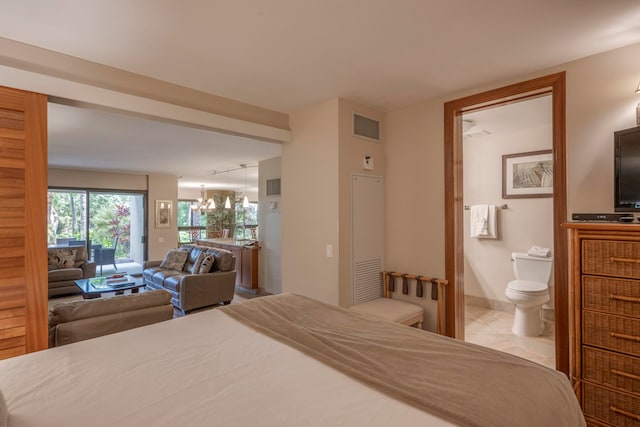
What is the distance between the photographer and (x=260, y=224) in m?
5.70

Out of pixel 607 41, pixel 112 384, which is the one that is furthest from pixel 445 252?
pixel 112 384

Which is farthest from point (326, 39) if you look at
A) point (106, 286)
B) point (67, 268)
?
point (67, 268)

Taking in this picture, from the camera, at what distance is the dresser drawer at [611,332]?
171 centimetres

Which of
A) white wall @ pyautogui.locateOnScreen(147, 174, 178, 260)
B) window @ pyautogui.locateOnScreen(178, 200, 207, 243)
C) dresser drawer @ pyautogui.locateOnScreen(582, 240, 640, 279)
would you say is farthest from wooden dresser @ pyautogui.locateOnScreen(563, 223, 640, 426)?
window @ pyautogui.locateOnScreen(178, 200, 207, 243)

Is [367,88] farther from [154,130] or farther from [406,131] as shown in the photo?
[154,130]

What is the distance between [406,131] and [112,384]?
315 cm

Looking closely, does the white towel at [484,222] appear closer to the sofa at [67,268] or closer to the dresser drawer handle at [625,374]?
the dresser drawer handle at [625,374]

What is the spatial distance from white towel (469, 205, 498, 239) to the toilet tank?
44 centimetres

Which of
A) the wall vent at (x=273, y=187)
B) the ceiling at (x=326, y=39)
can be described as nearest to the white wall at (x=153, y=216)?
the wall vent at (x=273, y=187)

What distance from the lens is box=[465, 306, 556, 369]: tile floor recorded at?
309 centimetres

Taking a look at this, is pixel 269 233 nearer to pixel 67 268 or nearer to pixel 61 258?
pixel 67 268

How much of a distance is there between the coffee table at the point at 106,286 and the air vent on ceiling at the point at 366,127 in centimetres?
410

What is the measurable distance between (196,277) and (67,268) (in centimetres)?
324

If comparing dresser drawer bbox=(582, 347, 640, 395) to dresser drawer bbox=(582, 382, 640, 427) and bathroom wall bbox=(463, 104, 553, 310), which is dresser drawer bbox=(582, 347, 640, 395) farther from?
bathroom wall bbox=(463, 104, 553, 310)
